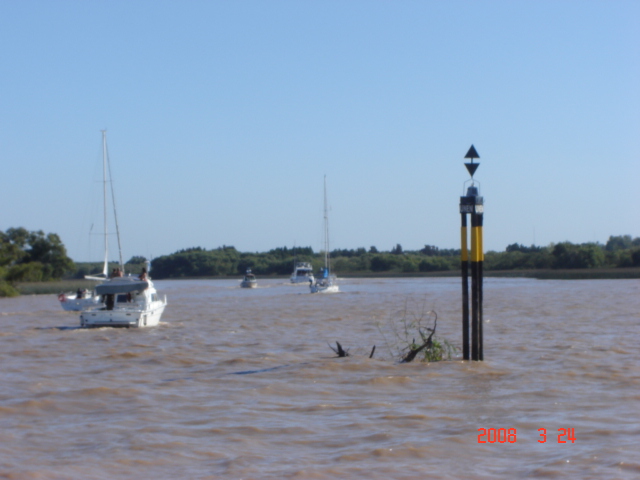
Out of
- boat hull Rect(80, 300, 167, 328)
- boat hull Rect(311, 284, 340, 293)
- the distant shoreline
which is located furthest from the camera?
the distant shoreline

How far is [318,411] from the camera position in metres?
12.0

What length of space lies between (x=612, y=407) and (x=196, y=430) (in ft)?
20.3

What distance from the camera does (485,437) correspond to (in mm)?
9969

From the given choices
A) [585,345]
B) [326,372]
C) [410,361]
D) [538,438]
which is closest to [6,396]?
[326,372]

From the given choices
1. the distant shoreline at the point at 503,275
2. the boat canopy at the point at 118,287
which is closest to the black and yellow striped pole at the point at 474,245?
the boat canopy at the point at 118,287

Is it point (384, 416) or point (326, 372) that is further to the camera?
point (326, 372)

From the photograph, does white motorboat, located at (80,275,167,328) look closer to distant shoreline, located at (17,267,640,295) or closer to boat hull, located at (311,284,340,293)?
boat hull, located at (311,284,340,293)

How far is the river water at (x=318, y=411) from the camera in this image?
898 centimetres

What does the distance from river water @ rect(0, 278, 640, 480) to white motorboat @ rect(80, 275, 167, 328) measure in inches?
243

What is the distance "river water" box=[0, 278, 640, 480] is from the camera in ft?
29.5

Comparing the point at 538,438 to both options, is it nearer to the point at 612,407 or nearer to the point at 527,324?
the point at 612,407

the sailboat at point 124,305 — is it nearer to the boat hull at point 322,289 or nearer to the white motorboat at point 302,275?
the boat hull at point 322,289

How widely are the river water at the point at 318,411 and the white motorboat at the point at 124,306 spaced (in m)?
6.17

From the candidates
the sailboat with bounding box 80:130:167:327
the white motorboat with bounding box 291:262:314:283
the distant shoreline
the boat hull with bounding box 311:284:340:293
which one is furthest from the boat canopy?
the white motorboat with bounding box 291:262:314:283
